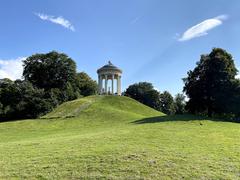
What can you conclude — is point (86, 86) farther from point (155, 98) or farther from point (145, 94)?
point (155, 98)

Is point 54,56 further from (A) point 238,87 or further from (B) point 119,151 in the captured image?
(B) point 119,151

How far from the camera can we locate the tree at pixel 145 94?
101 metres

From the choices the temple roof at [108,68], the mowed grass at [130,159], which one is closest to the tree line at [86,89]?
the temple roof at [108,68]

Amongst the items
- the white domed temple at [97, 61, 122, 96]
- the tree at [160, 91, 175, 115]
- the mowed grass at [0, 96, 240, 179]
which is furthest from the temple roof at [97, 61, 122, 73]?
the mowed grass at [0, 96, 240, 179]

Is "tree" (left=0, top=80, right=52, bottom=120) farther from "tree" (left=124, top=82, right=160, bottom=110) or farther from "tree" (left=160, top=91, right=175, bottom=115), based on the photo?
"tree" (left=160, top=91, right=175, bottom=115)

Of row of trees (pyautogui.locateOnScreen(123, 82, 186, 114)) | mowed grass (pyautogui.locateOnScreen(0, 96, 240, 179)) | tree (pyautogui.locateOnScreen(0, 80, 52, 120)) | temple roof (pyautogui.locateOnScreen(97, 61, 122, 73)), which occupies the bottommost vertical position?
mowed grass (pyautogui.locateOnScreen(0, 96, 240, 179))

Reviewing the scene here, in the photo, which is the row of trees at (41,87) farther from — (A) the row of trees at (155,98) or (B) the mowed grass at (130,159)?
(B) the mowed grass at (130,159)

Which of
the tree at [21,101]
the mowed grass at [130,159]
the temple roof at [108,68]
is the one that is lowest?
the mowed grass at [130,159]

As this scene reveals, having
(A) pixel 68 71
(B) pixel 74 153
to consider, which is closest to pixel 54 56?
(A) pixel 68 71

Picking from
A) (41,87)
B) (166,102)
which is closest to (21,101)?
(41,87)

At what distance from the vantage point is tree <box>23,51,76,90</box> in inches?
2785

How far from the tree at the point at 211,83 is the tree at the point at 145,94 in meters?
55.4

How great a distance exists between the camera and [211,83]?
41.8m

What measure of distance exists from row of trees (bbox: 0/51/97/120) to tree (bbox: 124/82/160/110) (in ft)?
74.2
